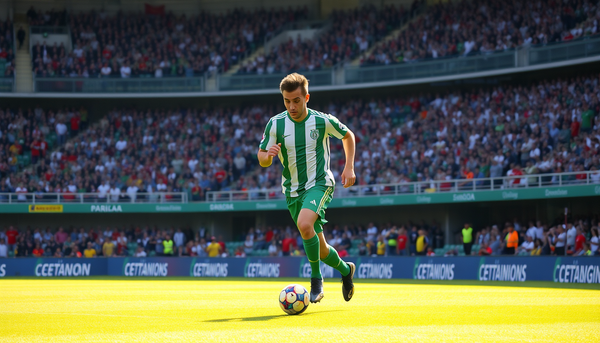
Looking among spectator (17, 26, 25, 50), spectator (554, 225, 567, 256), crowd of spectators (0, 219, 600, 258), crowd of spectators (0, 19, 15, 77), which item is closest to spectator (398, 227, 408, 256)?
crowd of spectators (0, 219, 600, 258)

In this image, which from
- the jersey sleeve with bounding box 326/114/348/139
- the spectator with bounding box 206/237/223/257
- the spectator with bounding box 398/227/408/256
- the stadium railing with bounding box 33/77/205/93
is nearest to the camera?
the jersey sleeve with bounding box 326/114/348/139

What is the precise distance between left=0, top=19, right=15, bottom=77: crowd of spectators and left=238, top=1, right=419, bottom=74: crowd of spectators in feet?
39.5

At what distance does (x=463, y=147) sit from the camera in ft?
98.1

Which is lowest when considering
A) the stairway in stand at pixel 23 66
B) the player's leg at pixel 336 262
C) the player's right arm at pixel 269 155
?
the player's leg at pixel 336 262

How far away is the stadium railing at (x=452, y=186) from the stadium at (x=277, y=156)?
9 cm

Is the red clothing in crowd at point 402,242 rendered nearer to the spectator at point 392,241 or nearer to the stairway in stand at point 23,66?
the spectator at point 392,241

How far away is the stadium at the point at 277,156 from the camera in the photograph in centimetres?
2550

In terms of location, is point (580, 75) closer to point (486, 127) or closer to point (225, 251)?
point (486, 127)

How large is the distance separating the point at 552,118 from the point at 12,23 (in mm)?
29498

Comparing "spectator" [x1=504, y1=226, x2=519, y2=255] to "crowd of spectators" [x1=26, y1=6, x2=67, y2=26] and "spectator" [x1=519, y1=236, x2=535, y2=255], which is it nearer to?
"spectator" [x1=519, y1=236, x2=535, y2=255]

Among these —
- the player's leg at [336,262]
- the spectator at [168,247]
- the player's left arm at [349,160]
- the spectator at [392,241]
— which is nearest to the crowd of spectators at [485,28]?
the spectator at [392,241]

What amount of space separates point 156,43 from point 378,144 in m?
15.1

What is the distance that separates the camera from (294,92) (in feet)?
26.5

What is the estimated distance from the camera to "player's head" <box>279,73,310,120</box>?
8031 millimetres
